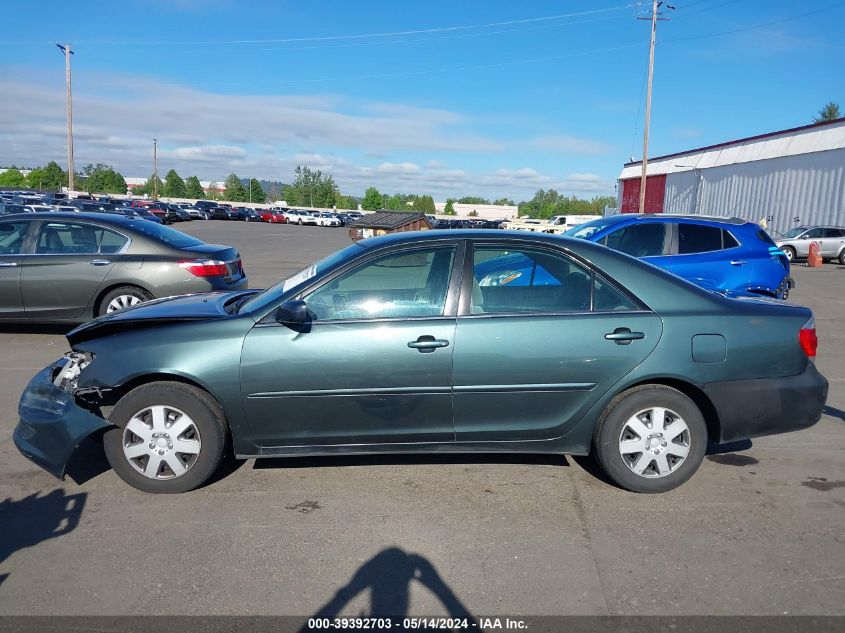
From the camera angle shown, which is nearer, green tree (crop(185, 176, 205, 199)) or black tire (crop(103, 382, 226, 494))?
black tire (crop(103, 382, 226, 494))

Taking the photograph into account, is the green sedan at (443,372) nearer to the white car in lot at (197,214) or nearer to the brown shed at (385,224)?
the brown shed at (385,224)

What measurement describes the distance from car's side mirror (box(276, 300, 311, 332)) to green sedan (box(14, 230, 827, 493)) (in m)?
0.01

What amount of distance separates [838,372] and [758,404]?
13.5 ft

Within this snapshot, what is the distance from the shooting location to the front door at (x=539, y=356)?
159 inches

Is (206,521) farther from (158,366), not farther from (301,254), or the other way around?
(301,254)

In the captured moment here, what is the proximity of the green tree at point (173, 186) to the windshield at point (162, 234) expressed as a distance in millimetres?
127978

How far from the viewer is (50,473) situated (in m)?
4.20

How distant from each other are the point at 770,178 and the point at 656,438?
35684mm

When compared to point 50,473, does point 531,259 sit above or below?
above

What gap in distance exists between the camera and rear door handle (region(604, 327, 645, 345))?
161 inches

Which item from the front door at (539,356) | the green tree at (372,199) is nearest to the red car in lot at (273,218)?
the green tree at (372,199)

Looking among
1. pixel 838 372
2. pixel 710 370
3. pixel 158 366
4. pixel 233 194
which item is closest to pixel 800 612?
pixel 710 370

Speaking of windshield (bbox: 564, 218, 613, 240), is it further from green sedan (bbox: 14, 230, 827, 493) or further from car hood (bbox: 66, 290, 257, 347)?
car hood (bbox: 66, 290, 257, 347)

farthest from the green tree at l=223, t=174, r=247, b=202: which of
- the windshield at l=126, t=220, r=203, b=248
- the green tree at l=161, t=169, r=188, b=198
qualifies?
the windshield at l=126, t=220, r=203, b=248
